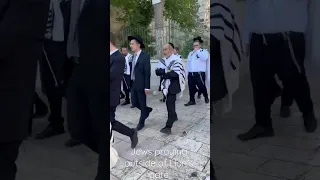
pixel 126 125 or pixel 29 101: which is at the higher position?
pixel 29 101

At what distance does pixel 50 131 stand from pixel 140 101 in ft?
2.46

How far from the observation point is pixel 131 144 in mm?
2072

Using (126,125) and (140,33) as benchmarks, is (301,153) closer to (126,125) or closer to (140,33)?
(126,125)

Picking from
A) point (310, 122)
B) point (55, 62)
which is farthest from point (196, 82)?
point (55, 62)

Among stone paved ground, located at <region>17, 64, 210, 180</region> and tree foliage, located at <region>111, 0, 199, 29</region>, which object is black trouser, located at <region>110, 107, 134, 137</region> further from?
tree foliage, located at <region>111, 0, 199, 29</region>

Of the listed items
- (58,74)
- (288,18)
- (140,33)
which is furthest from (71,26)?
(288,18)

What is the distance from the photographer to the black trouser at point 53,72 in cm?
209

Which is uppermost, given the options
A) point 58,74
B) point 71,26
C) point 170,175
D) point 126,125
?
point 71,26

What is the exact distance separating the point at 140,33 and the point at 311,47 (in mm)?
1267

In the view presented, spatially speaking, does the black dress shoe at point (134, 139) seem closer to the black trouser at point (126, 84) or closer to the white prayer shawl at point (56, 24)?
the black trouser at point (126, 84)

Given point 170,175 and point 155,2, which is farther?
point 170,175

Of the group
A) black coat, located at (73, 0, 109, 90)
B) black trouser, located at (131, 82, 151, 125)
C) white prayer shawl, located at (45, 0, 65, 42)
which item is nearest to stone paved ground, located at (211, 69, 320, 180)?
black trouser, located at (131, 82, 151, 125)

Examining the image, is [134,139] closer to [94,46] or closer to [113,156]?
[113,156]

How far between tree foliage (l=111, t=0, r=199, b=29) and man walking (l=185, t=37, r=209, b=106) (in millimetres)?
166
